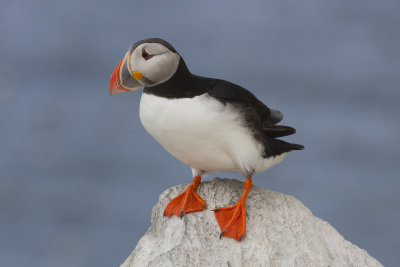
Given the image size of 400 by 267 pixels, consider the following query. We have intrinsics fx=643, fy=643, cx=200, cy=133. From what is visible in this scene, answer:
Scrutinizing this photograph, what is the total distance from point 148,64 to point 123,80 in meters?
0.20

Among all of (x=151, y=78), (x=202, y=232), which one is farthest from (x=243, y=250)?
(x=151, y=78)

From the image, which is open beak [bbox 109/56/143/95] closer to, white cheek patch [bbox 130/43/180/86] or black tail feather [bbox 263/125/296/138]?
white cheek patch [bbox 130/43/180/86]

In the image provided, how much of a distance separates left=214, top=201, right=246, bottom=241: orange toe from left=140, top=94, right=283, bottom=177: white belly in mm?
249

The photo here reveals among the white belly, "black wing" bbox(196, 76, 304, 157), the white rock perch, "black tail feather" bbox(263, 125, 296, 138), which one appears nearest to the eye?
the white belly

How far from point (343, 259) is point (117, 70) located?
1.85 m

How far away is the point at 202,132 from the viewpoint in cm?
379

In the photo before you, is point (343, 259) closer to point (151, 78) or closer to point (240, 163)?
point (240, 163)

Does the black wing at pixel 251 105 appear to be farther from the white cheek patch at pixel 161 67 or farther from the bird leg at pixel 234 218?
the bird leg at pixel 234 218

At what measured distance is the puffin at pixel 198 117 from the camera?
375 centimetres

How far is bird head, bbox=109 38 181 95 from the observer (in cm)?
372

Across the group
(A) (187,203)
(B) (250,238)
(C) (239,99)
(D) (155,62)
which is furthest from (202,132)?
(B) (250,238)

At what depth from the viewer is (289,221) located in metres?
4.12

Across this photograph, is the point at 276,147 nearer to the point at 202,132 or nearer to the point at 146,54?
the point at 202,132

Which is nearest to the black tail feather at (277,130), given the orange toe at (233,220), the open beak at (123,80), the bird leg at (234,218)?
the bird leg at (234,218)
